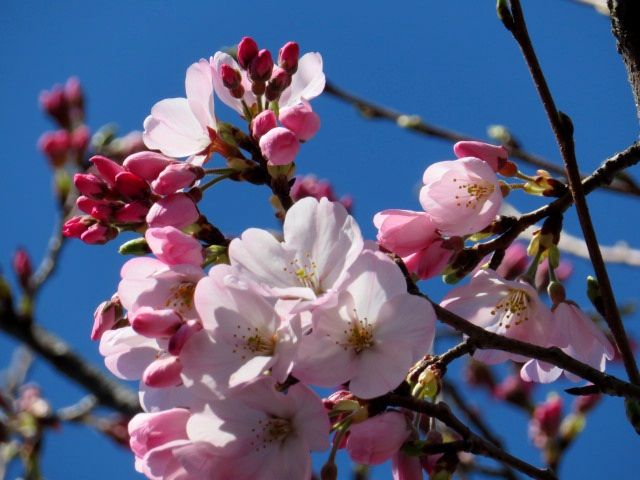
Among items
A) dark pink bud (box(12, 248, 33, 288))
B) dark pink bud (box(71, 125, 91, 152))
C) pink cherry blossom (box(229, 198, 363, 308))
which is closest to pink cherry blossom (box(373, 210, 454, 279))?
pink cherry blossom (box(229, 198, 363, 308))

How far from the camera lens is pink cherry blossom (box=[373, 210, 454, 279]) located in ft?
4.33

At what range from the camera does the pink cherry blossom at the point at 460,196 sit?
1.40 metres

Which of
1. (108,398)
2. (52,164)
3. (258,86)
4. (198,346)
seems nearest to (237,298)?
(198,346)

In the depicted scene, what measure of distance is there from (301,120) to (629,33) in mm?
576

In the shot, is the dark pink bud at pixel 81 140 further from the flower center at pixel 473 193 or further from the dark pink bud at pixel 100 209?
the flower center at pixel 473 193

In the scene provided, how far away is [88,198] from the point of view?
4.61 ft

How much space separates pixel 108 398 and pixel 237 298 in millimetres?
2505

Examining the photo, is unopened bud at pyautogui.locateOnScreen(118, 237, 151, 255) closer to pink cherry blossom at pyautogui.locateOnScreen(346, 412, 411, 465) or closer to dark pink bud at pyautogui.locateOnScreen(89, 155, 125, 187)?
dark pink bud at pyautogui.locateOnScreen(89, 155, 125, 187)

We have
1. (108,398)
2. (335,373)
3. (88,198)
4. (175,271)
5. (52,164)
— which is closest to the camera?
(335,373)

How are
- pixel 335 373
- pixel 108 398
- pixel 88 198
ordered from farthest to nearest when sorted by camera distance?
1. pixel 108 398
2. pixel 88 198
3. pixel 335 373

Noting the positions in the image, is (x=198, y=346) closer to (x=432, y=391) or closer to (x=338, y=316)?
(x=338, y=316)

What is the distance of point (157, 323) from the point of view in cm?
113

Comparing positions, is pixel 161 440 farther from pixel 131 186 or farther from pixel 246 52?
pixel 246 52

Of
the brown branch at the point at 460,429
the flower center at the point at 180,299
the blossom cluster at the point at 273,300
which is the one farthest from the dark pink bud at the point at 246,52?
the brown branch at the point at 460,429
